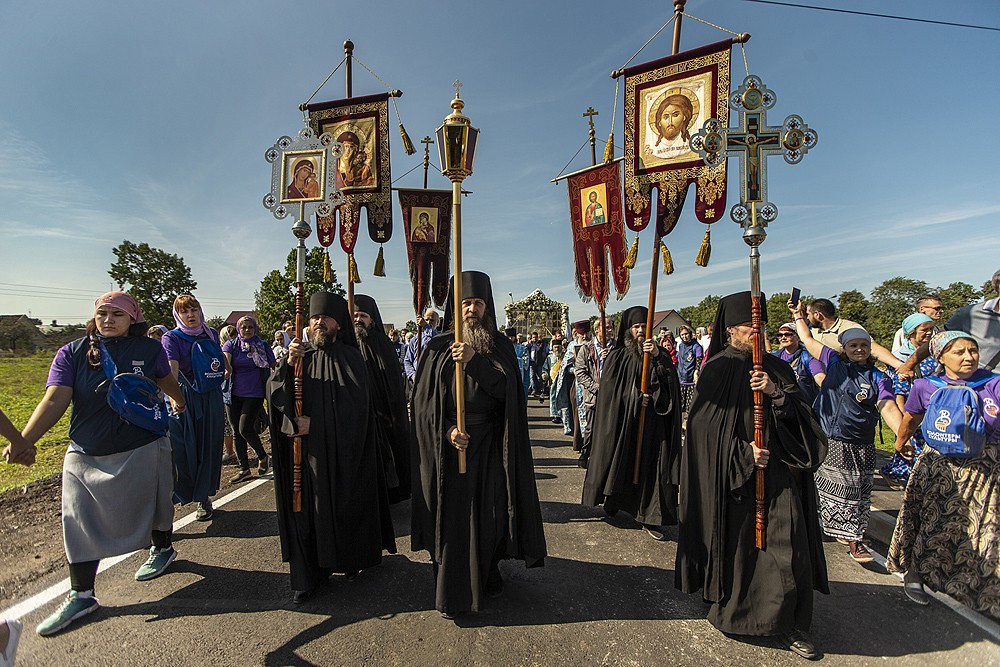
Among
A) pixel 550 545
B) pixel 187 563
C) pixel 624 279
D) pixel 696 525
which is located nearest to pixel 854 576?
pixel 696 525

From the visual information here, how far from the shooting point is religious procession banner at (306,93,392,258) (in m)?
7.17

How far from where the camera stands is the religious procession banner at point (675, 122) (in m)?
5.52

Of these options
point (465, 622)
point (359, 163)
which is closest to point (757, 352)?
point (465, 622)

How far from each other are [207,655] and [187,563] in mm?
1494

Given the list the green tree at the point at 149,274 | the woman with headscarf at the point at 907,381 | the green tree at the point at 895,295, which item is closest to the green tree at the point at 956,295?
the green tree at the point at 895,295

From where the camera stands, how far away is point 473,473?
3469 mm

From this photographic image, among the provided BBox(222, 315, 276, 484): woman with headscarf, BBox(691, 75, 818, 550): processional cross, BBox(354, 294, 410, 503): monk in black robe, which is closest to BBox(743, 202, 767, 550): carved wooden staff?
BBox(691, 75, 818, 550): processional cross

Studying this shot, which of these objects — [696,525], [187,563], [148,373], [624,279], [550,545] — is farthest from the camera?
[624,279]

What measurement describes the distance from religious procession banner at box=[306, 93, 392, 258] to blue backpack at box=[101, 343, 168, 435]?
3853mm

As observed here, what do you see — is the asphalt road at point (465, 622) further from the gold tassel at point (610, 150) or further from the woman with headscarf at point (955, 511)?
the gold tassel at point (610, 150)

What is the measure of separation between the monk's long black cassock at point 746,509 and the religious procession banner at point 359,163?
220 inches

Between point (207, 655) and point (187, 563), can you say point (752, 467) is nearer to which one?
point (207, 655)

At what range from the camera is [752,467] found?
314cm

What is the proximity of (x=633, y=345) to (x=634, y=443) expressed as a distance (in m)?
1.14
